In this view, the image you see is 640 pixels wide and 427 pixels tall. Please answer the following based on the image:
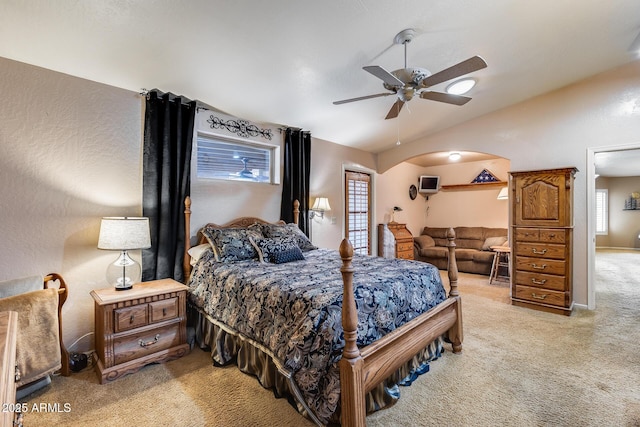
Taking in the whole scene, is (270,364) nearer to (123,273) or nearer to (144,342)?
(144,342)

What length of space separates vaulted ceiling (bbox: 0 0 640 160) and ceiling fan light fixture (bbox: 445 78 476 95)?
106 mm

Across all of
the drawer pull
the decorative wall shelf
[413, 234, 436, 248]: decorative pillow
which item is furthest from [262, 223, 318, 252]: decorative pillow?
the decorative wall shelf

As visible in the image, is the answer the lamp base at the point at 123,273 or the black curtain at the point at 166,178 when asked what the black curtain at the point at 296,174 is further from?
the lamp base at the point at 123,273

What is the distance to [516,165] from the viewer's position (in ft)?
14.0

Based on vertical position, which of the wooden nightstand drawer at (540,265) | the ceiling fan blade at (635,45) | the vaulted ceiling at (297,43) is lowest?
the wooden nightstand drawer at (540,265)

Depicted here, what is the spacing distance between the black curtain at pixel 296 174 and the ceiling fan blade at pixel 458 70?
2.16 m

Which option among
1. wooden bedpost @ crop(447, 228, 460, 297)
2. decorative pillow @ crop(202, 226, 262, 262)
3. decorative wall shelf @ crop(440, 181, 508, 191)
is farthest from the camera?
decorative wall shelf @ crop(440, 181, 508, 191)

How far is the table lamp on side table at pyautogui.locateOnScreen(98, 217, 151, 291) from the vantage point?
7.80 ft

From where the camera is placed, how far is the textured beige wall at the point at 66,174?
7.46 feet

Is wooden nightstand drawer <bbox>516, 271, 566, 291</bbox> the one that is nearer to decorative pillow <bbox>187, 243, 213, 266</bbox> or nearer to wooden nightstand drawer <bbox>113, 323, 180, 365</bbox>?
decorative pillow <bbox>187, 243, 213, 266</bbox>

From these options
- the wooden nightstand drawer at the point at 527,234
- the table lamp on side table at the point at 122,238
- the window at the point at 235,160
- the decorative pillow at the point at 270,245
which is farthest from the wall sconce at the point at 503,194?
the table lamp on side table at the point at 122,238

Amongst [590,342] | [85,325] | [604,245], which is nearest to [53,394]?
[85,325]

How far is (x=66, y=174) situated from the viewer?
8.22ft

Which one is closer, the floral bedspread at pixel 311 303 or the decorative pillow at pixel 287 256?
the floral bedspread at pixel 311 303
